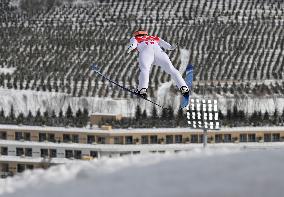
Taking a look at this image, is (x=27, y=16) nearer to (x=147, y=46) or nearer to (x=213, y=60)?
(x=213, y=60)

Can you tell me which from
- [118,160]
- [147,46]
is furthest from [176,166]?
[147,46]

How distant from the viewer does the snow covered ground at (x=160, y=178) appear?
17.4 feet

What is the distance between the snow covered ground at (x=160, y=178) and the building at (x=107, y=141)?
21237 mm

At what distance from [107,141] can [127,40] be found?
67.7ft

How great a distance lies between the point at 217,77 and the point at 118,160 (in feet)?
109

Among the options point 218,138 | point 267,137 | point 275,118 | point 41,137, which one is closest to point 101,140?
point 41,137

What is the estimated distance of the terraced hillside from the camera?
38094 mm

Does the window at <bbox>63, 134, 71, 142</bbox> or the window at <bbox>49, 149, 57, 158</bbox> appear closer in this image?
the window at <bbox>49, 149, 57, 158</bbox>

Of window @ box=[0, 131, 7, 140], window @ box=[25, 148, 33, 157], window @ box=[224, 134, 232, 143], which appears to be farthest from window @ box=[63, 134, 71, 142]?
window @ box=[224, 134, 232, 143]

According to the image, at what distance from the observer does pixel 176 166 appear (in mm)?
5613

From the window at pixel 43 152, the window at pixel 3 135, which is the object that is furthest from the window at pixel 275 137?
the window at pixel 3 135

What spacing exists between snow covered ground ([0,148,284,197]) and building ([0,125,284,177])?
69.7ft

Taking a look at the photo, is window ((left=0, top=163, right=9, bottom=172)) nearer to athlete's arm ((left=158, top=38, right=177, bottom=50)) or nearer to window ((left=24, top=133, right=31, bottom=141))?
window ((left=24, top=133, right=31, bottom=141))

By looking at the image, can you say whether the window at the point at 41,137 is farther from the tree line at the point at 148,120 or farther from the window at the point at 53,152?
the window at the point at 53,152
